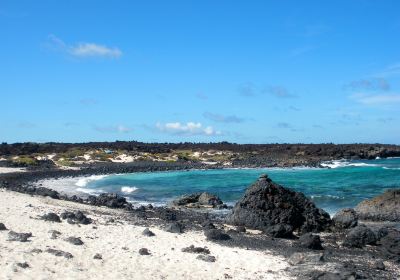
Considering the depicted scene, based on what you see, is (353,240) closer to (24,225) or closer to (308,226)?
(308,226)

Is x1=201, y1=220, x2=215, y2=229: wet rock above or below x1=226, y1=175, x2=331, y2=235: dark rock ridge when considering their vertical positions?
below

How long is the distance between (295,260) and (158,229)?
6160 millimetres

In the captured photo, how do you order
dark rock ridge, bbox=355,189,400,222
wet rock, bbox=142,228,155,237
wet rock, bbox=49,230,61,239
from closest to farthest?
1. wet rock, bbox=49,230,61,239
2. wet rock, bbox=142,228,155,237
3. dark rock ridge, bbox=355,189,400,222

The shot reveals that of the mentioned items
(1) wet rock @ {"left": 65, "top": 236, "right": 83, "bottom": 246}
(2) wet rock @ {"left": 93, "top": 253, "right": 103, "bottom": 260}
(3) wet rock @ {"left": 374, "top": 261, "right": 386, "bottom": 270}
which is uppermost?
(1) wet rock @ {"left": 65, "top": 236, "right": 83, "bottom": 246}

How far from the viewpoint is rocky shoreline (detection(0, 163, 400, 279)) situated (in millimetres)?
14109

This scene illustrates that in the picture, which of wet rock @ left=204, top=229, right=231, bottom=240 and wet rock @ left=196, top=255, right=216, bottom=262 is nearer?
wet rock @ left=196, top=255, right=216, bottom=262

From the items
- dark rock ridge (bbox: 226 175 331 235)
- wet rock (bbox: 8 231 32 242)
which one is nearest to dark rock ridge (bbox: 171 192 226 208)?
dark rock ridge (bbox: 226 175 331 235)

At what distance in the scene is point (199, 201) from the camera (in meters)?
30.2

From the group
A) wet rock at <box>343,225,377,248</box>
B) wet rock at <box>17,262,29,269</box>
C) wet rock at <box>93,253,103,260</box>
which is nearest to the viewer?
wet rock at <box>17,262,29,269</box>

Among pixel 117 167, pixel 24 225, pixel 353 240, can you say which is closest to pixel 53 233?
pixel 24 225

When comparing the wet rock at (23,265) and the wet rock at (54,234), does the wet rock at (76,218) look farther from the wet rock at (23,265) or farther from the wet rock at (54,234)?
the wet rock at (23,265)

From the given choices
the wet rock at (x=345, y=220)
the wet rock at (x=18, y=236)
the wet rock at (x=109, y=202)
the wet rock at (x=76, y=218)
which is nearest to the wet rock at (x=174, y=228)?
the wet rock at (x=76, y=218)

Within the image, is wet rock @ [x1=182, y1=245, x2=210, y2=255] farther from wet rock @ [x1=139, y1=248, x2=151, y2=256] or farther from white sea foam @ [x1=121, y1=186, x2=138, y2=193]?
white sea foam @ [x1=121, y1=186, x2=138, y2=193]

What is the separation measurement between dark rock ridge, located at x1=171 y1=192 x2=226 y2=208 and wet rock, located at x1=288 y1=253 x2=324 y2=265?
569 inches
